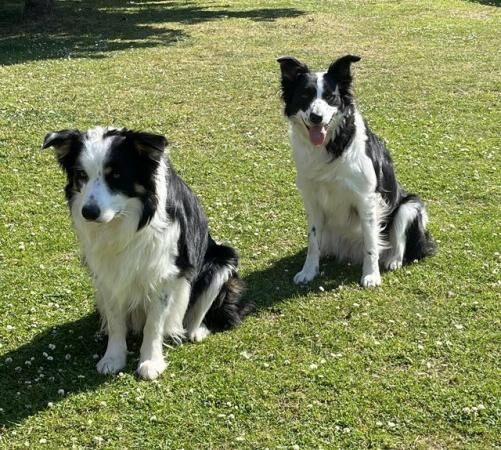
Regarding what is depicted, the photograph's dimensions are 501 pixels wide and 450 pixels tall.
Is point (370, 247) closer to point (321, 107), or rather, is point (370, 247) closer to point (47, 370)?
point (321, 107)

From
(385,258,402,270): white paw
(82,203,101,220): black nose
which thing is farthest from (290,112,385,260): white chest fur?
(82,203,101,220): black nose

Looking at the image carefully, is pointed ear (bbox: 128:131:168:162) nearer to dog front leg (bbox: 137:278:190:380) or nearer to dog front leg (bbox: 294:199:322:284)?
dog front leg (bbox: 137:278:190:380)

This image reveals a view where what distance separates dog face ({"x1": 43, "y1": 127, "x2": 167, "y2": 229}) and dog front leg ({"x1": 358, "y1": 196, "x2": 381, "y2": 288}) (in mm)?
2744

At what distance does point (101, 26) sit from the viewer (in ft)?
75.9

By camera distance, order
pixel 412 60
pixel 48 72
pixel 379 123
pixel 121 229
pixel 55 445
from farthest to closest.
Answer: pixel 412 60, pixel 48 72, pixel 379 123, pixel 121 229, pixel 55 445

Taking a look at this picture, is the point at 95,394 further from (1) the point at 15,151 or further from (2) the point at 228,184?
(1) the point at 15,151

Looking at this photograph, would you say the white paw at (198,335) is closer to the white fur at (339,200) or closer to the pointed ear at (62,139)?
the white fur at (339,200)

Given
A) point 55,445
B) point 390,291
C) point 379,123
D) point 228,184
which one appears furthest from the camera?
point 379,123

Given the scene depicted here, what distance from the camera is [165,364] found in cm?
553

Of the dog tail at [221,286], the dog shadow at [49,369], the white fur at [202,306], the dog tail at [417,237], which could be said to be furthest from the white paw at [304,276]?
the dog shadow at [49,369]

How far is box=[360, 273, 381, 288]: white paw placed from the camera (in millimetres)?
6855

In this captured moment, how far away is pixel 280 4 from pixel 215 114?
51.7 ft

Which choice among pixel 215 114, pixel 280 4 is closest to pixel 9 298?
pixel 215 114

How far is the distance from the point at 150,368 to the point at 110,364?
355mm
